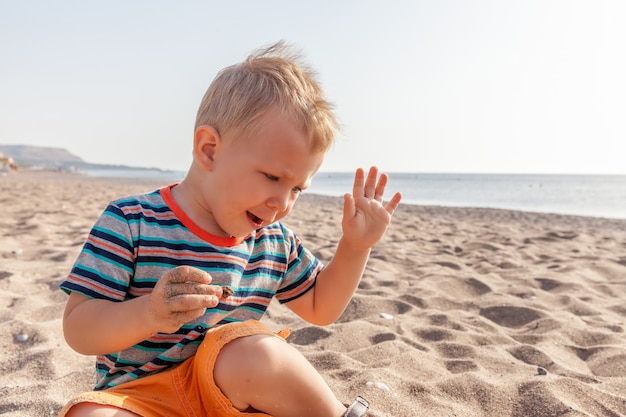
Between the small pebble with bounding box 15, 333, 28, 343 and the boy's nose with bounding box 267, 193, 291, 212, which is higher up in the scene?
the boy's nose with bounding box 267, 193, 291, 212

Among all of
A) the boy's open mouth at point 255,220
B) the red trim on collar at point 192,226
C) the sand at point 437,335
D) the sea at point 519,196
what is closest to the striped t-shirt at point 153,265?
the red trim on collar at point 192,226

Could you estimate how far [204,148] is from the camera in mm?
1512

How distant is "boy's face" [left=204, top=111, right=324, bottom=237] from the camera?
56.1 inches

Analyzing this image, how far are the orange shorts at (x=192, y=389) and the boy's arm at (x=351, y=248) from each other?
0.39 metres

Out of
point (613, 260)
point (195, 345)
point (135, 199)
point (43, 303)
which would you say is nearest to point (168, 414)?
point (195, 345)

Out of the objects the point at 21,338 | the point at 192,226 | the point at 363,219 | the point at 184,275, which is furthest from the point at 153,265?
the point at 21,338

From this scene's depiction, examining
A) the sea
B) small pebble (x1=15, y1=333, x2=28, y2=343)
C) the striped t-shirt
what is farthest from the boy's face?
the sea

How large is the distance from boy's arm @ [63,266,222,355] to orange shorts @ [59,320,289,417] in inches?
5.8

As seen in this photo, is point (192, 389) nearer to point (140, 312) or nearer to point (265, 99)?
point (140, 312)

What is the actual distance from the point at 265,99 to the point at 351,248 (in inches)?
22.5

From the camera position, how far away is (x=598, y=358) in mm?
2400

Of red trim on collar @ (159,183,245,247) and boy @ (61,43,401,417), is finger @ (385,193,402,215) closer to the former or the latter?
boy @ (61,43,401,417)

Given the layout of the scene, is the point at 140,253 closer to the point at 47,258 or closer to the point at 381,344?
the point at 381,344

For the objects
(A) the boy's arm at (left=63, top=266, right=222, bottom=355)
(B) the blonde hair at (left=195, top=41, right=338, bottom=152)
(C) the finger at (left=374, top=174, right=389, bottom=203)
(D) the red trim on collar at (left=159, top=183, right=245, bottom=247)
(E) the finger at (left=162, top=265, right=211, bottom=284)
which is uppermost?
(B) the blonde hair at (left=195, top=41, right=338, bottom=152)
